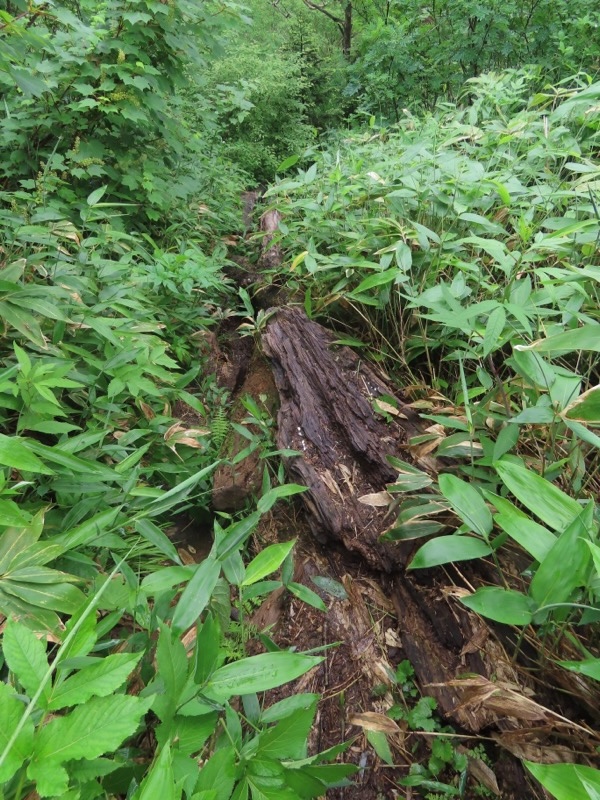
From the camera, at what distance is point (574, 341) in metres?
1.07

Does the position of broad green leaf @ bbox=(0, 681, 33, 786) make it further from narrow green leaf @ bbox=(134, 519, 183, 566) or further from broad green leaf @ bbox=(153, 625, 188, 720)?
narrow green leaf @ bbox=(134, 519, 183, 566)

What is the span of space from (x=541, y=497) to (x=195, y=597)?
0.77m

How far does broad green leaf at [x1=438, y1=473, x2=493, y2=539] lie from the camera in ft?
3.41

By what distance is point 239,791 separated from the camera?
2.36 ft

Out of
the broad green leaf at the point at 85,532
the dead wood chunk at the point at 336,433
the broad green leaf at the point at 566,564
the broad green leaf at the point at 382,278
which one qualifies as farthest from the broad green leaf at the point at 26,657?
the broad green leaf at the point at 382,278

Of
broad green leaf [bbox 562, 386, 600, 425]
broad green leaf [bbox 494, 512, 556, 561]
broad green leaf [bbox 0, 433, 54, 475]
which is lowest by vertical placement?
broad green leaf [bbox 494, 512, 556, 561]

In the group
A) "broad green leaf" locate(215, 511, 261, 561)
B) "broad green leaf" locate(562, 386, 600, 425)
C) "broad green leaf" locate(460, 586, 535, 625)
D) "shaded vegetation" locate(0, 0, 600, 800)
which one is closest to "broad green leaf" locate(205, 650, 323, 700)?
"shaded vegetation" locate(0, 0, 600, 800)

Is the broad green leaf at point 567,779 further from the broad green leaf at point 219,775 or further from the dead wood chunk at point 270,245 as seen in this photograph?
the dead wood chunk at point 270,245

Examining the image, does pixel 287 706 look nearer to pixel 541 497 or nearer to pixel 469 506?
pixel 469 506

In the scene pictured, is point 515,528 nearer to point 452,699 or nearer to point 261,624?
point 452,699

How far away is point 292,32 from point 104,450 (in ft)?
27.0

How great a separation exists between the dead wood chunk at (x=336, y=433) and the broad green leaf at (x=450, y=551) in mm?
383

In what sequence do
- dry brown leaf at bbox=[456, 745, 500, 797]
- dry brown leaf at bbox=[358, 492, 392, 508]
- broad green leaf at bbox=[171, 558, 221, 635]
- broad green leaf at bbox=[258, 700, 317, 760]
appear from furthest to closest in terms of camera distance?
dry brown leaf at bbox=[358, 492, 392, 508]
dry brown leaf at bbox=[456, 745, 500, 797]
broad green leaf at bbox=[171, 558, 221, 635]
broad green leaf at bbox=[258, 700, 317, 760]

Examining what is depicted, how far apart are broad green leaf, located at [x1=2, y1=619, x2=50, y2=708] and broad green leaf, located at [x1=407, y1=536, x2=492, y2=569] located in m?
0.76
